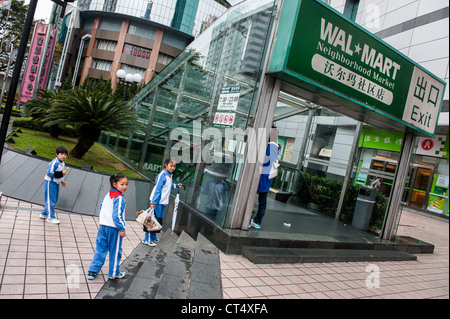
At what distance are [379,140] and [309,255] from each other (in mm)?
7100

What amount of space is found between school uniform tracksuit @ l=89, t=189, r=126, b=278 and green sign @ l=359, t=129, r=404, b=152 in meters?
8.11

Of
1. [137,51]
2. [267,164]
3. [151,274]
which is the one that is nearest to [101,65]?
→ [137,51]

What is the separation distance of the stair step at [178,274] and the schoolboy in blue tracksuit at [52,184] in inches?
98.0

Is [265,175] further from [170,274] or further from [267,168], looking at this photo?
[170,274]

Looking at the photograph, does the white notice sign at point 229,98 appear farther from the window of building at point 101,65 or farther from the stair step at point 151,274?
the window of building at point 101,65

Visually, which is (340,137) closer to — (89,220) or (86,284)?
(89,220)

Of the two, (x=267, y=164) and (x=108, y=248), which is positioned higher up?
(x=267, y=164)

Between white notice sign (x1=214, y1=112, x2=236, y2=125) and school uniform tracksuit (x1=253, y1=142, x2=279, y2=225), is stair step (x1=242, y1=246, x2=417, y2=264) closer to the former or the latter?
school uniform tracksuit (x1=253, y1=142, x2=279, y2=225)

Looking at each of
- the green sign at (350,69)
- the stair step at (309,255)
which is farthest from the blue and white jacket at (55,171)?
the green sign at (350,69)

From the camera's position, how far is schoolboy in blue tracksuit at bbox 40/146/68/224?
5445mm

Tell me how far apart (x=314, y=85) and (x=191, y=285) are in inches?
153

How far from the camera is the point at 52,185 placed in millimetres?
5648

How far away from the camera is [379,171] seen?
370 inches
